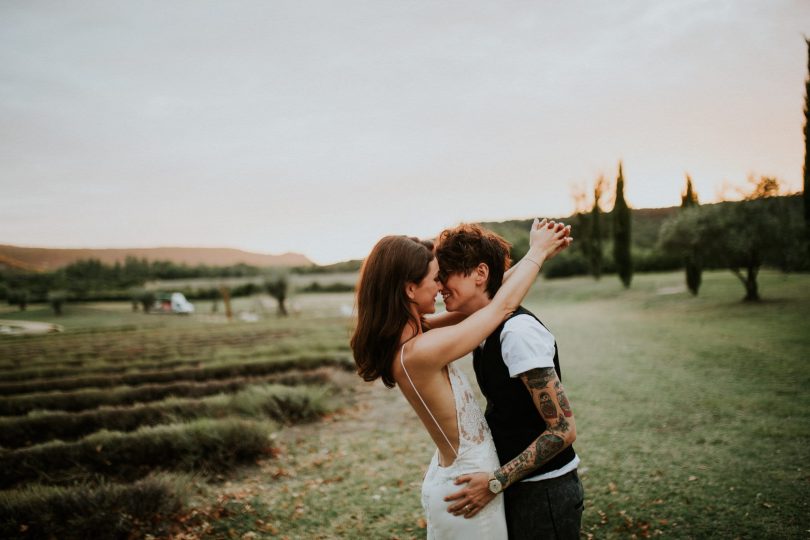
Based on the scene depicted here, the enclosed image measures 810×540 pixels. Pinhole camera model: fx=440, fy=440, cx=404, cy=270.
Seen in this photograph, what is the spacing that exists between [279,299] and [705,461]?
3591 cm

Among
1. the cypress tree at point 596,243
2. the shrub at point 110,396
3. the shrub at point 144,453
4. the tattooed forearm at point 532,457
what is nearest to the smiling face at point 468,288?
the tattooed forearm at point 532,457

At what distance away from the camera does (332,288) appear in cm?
6612

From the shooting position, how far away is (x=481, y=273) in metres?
2.01

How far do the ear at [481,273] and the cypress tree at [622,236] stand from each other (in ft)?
105

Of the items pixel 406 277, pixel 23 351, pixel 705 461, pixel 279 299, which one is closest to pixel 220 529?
pixel 406 277

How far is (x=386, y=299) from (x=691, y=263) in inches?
946

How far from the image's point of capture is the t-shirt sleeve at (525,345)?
1674mm

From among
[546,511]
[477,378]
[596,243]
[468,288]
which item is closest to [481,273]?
[468,288]

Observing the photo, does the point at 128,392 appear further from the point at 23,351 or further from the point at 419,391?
the point at 23,351

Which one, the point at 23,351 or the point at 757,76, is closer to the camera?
the point at 757,76

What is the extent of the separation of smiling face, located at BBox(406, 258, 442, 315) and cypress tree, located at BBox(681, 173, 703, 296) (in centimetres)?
2110

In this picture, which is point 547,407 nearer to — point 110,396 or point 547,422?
point 547,422

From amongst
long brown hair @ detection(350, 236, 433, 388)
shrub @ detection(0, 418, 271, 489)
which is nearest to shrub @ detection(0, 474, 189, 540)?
shrub @ detection(0, 418, 271, 489)

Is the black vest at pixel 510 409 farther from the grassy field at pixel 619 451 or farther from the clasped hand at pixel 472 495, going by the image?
the grassy field at pixel 619 451
